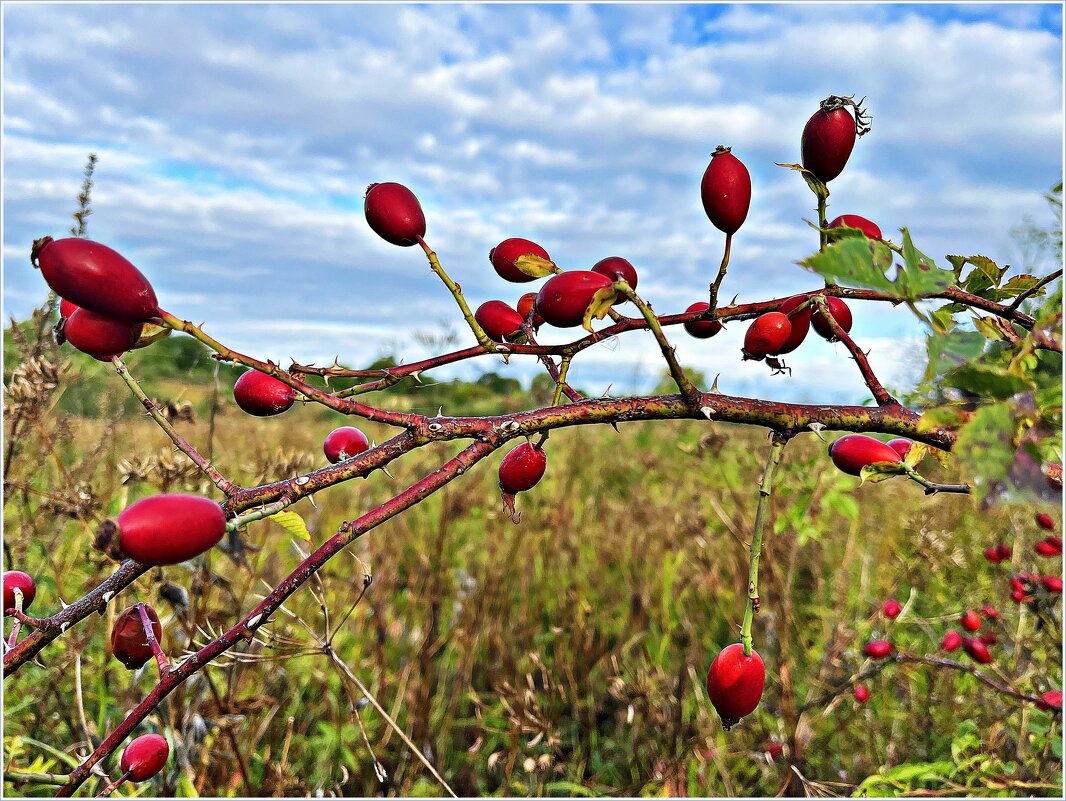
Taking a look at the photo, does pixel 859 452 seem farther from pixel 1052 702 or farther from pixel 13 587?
pixel 1052 702

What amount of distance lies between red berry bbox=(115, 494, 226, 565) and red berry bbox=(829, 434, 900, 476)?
70cm

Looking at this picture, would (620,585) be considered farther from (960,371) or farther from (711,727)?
(960,371)

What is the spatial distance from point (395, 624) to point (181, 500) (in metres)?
3.03

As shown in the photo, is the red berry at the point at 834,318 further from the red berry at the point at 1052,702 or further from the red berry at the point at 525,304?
the red berry at the point at 1052,702

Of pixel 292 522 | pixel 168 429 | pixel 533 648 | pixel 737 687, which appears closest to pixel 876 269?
pixel 737 687

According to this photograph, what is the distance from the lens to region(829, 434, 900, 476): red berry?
0.97m

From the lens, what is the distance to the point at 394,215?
97 centimetres

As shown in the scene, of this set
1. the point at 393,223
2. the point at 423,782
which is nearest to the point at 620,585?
the point at 423,782

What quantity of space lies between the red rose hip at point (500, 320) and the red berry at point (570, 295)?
0.16m

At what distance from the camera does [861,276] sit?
731 millimetres

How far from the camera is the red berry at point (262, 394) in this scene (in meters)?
0.89

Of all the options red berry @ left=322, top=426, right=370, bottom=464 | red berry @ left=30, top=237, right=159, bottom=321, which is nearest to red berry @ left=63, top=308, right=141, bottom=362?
red berry @ left=30, top=237, right=159, bottom=321

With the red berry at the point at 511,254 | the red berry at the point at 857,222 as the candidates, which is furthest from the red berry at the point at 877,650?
the red berry at the point at 511,254

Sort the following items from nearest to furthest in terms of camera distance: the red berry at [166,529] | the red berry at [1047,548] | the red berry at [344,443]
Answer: the red berry at [166,529]
the red berry at [344,443]
the red berry at [1047,548]
